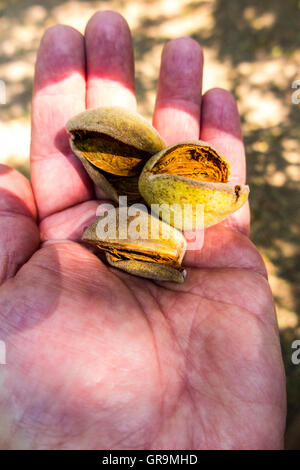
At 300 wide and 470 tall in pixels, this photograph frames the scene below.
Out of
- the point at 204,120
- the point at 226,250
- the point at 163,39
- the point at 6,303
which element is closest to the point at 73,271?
the point at 6,303

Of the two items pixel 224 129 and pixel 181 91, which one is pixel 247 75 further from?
pixel 224 129

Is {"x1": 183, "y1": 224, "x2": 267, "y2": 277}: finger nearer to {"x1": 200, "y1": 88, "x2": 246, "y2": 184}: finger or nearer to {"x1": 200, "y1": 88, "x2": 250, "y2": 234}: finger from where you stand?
{"x1": 200, "y1": 88, "x2": 250, "y2": 234}: finger

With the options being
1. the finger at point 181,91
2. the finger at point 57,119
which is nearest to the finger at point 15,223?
the finger at point 57,119

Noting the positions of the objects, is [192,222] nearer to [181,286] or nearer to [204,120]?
[181,286]

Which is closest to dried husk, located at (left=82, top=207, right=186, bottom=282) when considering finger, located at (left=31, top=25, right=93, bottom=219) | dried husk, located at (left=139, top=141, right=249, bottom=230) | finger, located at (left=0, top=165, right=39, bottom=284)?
dried husk, located at (left=139, top=141, right=249, bottom=230)

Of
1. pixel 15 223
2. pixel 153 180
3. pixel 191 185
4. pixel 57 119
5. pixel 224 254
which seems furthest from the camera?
pixel 57 119

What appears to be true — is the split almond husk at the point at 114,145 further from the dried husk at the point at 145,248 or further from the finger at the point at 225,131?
the finger at the point at 225,131

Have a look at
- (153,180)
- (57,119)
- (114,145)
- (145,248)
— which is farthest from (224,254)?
(57,119)
